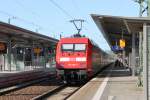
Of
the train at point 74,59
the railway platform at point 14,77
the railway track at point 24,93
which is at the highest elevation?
the train at point 74,59

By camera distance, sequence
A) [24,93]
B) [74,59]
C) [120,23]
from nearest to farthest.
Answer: [120,23]
[24,93]
[74,59]

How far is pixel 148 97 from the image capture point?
8.92 metres

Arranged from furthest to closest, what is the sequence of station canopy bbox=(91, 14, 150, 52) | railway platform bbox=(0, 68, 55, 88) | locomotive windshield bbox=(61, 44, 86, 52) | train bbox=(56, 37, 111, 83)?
railway platform bbox=(0, 68, 55, 88)
locomotive windshield bbox=(61, 44, 86, 52)
train bbox=(56, 37, 111, 83)
station canopy bbox=(91, 14, 150, 52)

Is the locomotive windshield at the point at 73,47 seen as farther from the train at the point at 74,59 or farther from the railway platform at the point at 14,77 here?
the railway platform at the point at 14,77

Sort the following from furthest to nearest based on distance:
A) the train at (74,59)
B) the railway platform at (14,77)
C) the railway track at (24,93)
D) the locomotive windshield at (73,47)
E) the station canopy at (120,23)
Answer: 1. the railway platform at (14,77)
2. the locomotive windshield at (73,47)
3. the train at (74,59)
4. the railway track at (24,93)
5. the station canopy at (120,23)

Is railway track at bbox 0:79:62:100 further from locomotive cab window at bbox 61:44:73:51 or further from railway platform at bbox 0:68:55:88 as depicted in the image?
locomotive cab window at bbox 61:44:73:51

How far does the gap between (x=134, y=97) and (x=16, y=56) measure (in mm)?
38248

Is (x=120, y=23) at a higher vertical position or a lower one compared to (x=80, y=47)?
higher

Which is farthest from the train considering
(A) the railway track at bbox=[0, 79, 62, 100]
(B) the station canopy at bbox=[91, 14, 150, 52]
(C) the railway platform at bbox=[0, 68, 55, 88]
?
(C) the railway platform at bbox=[0, 68, 55, 88]

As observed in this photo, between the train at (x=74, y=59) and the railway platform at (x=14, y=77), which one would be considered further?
the railway platform at (x=14, y=77)

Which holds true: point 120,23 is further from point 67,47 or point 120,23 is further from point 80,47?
point 67,47

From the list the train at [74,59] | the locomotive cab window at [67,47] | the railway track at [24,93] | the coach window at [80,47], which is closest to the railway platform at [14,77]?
the railway track at [24,93]

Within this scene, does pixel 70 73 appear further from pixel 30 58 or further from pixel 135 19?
pixel 30 58

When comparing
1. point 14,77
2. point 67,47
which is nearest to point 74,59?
point 67,47
